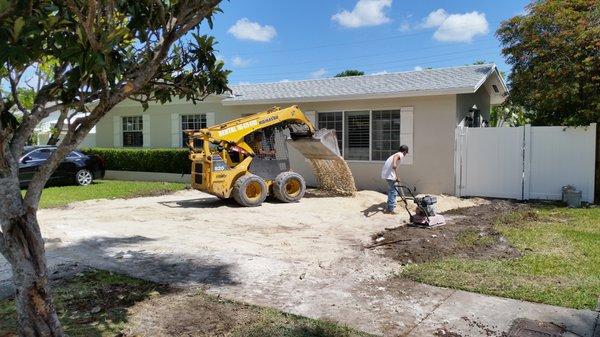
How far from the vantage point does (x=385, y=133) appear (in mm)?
14914

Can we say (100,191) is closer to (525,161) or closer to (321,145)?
(321,145)

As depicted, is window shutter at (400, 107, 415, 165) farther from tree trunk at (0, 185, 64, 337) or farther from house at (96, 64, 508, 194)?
tree trunk at (0, 185, 64, 337)

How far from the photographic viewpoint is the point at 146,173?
19.0 meters

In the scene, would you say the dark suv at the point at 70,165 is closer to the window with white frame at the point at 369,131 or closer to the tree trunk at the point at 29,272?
the window with white frame at the point at 369,131

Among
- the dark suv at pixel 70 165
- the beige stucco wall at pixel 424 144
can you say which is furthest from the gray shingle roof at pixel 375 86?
the dark suv at pixel 70 165

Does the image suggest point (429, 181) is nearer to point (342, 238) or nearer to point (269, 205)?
point (269, 205)

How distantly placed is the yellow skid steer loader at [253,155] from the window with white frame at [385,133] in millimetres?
1744

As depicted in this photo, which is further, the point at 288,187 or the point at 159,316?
the point at 288,187

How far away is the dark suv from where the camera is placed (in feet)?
52.9

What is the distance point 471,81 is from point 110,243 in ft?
32.0

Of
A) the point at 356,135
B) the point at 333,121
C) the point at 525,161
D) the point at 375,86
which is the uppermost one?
the point at 375,86

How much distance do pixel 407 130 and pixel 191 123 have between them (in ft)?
28.7

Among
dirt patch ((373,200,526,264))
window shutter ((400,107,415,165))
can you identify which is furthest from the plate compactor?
window shutter ((400,107,415,165))

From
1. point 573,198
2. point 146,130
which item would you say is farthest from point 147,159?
point 573,198
